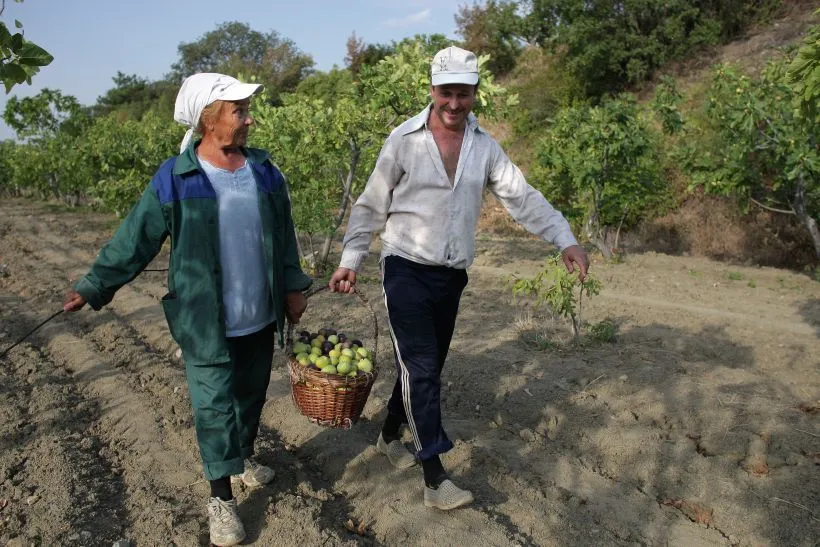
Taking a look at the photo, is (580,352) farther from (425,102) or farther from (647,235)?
(647,235)

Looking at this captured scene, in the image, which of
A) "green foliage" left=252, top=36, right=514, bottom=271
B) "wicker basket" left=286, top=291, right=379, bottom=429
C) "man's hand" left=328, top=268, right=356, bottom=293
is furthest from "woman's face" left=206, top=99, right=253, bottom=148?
"green foliage" left=252, top=36, right=514, bottom=271

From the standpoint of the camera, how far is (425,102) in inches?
319

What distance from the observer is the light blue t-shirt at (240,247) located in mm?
3033

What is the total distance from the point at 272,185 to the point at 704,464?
2.74m

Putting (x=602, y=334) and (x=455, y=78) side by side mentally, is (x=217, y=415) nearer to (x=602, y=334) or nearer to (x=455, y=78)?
(x=455, y=78)

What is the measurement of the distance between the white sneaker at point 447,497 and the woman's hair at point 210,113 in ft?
6.32

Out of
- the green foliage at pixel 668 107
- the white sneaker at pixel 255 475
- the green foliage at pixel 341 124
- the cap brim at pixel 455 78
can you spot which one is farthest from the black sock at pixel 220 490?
the green foliage at pixel 668 107

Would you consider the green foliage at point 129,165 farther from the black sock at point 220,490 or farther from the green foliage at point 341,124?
the black sock at point 220,490

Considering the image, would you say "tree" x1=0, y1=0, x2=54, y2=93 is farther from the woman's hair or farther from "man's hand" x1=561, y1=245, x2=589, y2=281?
"man's hand" x1=561, y1=245, x2=589, y2=281

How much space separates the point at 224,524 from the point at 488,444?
65.6 inches

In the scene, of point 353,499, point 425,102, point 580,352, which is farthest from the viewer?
point 425,102

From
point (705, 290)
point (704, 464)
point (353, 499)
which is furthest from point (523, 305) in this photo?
point (353, 499)

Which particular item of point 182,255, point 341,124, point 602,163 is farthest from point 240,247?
point 602,163

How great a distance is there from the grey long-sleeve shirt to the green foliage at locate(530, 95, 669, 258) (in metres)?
7.89
